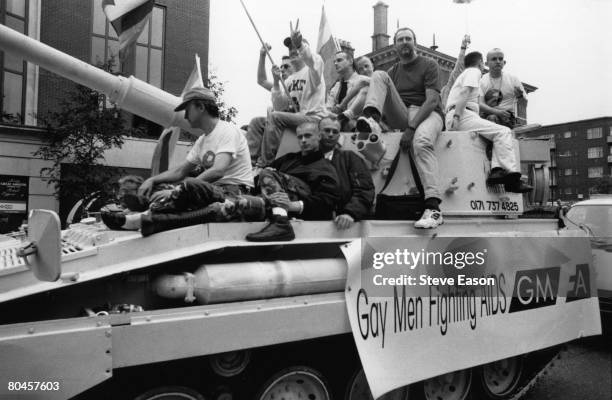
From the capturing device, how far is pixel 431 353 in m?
4.48

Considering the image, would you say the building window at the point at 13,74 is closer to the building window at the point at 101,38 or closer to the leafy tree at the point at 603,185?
Answer: the building window at the point at 101,38

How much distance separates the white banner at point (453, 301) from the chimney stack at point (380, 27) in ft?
67.5

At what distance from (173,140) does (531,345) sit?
420 centimetres

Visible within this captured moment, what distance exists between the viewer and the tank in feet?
9.61

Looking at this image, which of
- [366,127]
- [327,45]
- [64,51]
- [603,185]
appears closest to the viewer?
[366,127]

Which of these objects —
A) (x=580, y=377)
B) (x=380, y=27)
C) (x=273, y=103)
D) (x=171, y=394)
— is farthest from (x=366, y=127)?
(x=380, y=27)

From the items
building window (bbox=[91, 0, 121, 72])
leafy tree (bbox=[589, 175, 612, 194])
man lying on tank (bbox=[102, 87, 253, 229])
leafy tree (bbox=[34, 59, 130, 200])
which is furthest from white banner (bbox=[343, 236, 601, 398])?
leafy tree (bbox=[589, 175, 612, 194])

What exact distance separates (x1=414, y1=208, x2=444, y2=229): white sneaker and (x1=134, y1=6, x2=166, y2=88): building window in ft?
49.3

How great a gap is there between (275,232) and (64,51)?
15.5m

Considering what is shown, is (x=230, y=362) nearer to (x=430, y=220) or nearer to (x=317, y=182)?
(x=317, y=182)

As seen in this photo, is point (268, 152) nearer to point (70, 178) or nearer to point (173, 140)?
point (173, 140)

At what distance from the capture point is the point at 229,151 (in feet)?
14.5

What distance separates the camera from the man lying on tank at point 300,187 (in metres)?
3.94

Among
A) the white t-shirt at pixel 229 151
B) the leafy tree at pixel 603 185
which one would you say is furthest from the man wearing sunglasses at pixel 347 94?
the leafy tree at pixel 603 185
